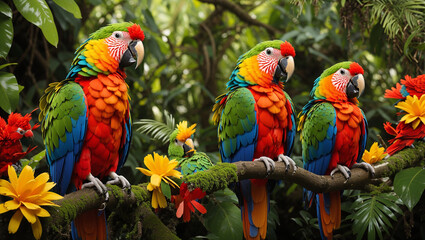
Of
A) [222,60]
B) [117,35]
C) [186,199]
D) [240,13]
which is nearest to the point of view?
[186,199]

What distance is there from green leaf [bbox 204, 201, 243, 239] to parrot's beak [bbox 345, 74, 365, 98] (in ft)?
2.87

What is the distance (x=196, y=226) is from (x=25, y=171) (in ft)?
5.55

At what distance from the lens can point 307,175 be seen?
206 centimetres

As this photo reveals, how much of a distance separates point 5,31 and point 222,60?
9.57 ft

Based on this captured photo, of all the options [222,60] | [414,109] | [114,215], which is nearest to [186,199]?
[114,215]

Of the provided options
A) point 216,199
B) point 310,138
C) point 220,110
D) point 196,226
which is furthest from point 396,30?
point 196,226

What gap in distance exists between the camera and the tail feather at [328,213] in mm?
2340

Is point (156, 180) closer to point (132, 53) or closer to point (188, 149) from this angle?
point (132, 53)

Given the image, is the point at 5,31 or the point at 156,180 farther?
the point at 5,31

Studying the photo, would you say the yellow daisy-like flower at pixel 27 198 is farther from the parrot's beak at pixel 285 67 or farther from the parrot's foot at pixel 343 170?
the parrot's foot at pixel 343 170

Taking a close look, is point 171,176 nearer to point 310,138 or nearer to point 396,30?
point 310,138

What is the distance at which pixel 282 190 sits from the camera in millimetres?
3598

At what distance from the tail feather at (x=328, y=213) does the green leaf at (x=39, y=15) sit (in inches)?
63.0

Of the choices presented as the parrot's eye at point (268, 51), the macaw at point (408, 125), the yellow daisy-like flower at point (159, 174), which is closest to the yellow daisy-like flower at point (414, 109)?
the macaw at point (408, 125)
